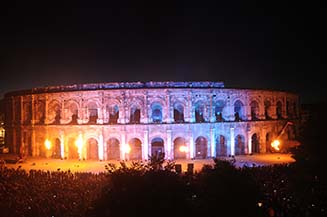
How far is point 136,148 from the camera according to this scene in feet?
106

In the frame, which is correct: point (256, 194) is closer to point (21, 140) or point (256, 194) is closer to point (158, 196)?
point (158, 196)

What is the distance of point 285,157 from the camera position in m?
30.1

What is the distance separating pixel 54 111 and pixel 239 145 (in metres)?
21.2

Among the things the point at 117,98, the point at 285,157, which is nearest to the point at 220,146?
the point at 285,157

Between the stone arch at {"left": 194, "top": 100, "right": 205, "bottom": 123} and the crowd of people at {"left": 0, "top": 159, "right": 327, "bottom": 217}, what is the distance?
13.8 meters

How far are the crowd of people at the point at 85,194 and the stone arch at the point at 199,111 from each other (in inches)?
545

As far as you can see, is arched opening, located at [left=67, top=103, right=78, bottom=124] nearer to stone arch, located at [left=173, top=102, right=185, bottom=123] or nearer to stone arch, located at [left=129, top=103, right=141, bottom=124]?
stone arch, located at [left=129, top=103, right=141, bottom=124]

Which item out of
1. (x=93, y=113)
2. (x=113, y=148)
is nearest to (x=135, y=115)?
(x=113, y=148)

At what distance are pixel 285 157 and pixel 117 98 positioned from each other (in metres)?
A: 17.9

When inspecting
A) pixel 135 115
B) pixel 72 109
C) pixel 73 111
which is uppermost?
pixel 72 109

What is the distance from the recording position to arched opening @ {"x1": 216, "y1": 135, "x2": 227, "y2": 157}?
32947mm

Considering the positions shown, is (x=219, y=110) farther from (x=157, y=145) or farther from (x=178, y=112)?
(x=157, y=145)

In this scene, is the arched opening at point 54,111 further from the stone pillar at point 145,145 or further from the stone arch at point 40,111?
the stone pillar at point 145,145

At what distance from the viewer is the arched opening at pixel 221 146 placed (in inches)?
1297
